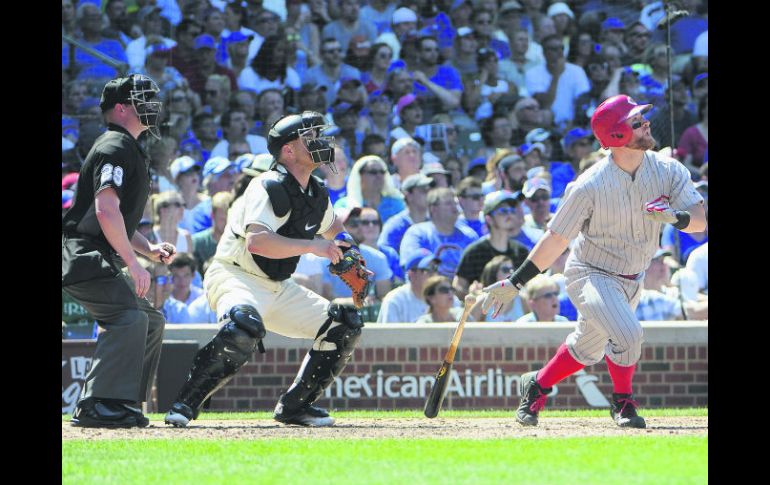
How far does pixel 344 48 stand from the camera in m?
15.0

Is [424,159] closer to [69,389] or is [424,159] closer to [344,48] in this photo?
[344,48]

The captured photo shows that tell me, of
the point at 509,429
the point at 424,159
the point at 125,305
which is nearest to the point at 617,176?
the point at 509,429

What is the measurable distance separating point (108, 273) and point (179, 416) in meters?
0.93

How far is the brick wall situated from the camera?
10023 mm

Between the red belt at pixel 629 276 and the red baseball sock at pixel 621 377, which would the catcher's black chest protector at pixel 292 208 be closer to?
the red belt at pixel 629 276

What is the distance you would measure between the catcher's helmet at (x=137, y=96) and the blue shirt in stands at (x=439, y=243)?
400cm

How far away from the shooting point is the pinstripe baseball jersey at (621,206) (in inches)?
299

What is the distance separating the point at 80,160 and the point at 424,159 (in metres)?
3.55

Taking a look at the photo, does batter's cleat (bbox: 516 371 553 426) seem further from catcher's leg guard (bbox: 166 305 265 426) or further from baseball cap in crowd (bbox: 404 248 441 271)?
baseball cap in crowd (bbox: 404 248 441 271)

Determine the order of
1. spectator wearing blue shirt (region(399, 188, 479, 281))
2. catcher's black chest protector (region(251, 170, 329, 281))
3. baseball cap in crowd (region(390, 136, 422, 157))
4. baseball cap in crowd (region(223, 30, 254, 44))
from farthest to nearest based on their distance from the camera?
baseball cap in crowd (region(223, 30, 254, 44))
baseball cap in crowd (region(390, 136, 422, 157))
spectator wearing blue shirt (region(399, 188, 479, 281))
catcher's black chest protector (region(251, 170, 329, 281))

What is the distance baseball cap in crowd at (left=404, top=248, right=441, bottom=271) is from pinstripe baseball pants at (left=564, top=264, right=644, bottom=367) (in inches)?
113

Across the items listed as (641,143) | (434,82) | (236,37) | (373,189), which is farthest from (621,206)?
(236,37)

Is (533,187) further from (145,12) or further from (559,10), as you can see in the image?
(145,12)

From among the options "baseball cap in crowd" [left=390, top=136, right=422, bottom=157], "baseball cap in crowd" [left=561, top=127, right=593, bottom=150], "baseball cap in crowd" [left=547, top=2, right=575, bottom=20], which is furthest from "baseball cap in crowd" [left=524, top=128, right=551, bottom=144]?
"baseball cap in crowd" [left=547, top=2, right=575, bottom=20]
